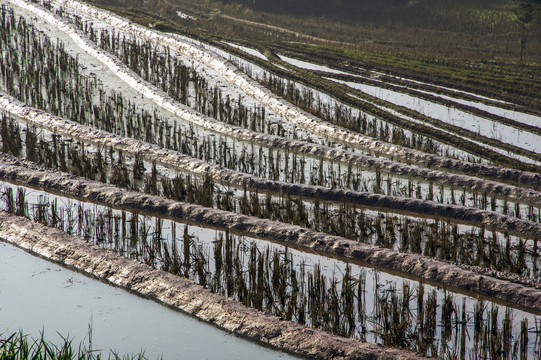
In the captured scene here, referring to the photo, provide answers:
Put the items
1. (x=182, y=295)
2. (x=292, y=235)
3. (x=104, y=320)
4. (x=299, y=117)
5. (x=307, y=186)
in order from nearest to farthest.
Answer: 1. (x=104, y=320)
2. (x=182, y=295)
3. (x=292, y=235)
4. (x=307, y=186)
5. (x=299, y=117)

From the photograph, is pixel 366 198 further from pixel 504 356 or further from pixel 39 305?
pixel 39 305

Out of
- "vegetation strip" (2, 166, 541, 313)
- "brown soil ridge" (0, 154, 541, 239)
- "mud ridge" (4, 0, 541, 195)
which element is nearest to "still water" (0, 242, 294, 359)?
"vegetation strip" (2, 166, 541, 313)

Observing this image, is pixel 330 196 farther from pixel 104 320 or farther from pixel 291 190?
pixel 104 320

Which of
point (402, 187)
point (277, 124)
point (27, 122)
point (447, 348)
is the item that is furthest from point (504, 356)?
point (27, 122)

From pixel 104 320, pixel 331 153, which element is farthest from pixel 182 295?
pixel 331 153

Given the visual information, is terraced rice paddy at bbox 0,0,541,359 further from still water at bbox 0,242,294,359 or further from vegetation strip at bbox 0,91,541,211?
still water at bbox 0,242,294,359
